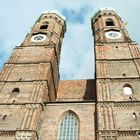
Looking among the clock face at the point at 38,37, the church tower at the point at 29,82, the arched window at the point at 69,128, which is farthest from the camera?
the clock face at the point at 38,37

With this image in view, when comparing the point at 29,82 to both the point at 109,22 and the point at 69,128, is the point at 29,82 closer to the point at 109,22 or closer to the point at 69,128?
the point at 69,128

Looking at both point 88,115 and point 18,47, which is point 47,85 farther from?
point 18,47

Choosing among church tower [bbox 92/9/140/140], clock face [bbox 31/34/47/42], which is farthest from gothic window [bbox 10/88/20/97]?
clock face [bbox 31/34/47/42]

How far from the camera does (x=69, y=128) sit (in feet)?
75.7

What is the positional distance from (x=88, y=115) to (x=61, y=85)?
966 cm

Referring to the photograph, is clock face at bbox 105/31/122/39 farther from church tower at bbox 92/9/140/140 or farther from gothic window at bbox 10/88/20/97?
gothic window at bbox 10/88/20/97

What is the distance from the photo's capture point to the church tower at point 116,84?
69.8 ft

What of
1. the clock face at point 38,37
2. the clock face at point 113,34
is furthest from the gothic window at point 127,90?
the clock face at point 38,37

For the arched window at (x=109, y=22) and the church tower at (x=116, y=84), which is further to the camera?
the arched window at (x=109, y=22)

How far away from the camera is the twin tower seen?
862 inches

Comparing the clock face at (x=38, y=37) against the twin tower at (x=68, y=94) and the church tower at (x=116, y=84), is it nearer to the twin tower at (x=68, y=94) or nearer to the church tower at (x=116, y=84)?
the twin tower at (x=68, y=94)

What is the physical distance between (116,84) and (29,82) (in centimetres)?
701

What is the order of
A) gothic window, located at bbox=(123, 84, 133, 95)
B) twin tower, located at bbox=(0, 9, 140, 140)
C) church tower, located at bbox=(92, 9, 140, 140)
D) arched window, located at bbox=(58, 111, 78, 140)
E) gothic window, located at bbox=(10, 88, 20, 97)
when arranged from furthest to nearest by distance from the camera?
gothic window, located at bbox=(10, 88, 20, 97) < gothic window, located at bbox=(123, 84, 133, 95) < arched window, located at bbox=(58, 111, 78, 140) < twin tower, located at bbox=(0, 9, 140, 140) < church tower, located at bbox=(92, 9, 140, 140)

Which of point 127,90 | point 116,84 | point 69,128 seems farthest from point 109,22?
point 69,128
